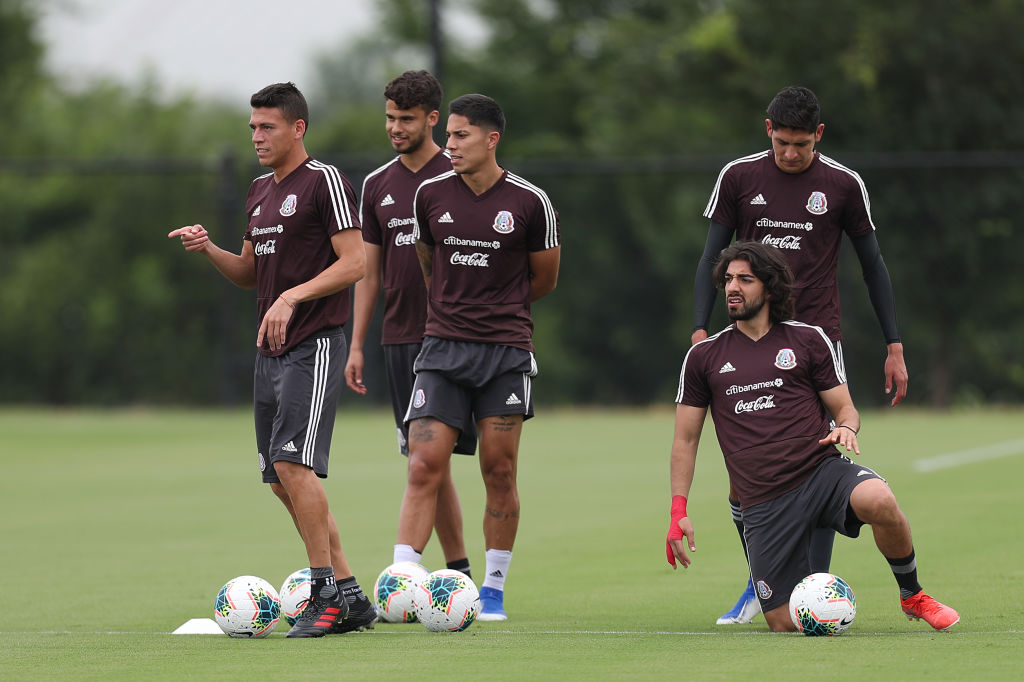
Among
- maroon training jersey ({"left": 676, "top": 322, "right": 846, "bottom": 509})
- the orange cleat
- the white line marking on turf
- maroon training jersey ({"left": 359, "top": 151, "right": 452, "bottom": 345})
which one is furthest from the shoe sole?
the white line marking on turf

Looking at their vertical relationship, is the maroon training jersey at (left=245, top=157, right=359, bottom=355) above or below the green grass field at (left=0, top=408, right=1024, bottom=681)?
above

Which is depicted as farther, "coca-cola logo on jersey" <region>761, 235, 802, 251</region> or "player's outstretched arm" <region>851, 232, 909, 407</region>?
"player's outstretched arm" <region>851, 232, 909, 407</region>

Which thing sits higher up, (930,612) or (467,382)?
(467,382)

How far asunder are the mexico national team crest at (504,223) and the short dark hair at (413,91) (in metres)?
0.78

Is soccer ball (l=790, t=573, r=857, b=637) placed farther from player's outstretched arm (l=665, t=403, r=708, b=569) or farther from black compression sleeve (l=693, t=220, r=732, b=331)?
black compression sleeve (l=693, t=220, r=732, b=331)

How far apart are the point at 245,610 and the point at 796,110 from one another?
3.39 m

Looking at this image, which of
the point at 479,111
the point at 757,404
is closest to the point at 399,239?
the point at 479,111

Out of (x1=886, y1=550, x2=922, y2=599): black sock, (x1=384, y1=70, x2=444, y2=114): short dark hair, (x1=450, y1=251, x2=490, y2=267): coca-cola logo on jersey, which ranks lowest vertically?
(x1=886, y1=550, x2=922, y2=599): black sock

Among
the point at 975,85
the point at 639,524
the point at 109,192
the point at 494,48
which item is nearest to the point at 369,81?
the point at 494,48

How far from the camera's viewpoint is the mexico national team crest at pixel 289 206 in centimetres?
700

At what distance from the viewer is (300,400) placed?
687 centimetres

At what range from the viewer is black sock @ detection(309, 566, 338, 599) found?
682 centimetres

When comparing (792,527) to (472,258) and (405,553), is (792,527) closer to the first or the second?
(405,553)

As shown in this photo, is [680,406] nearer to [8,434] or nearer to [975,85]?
[8,434]
